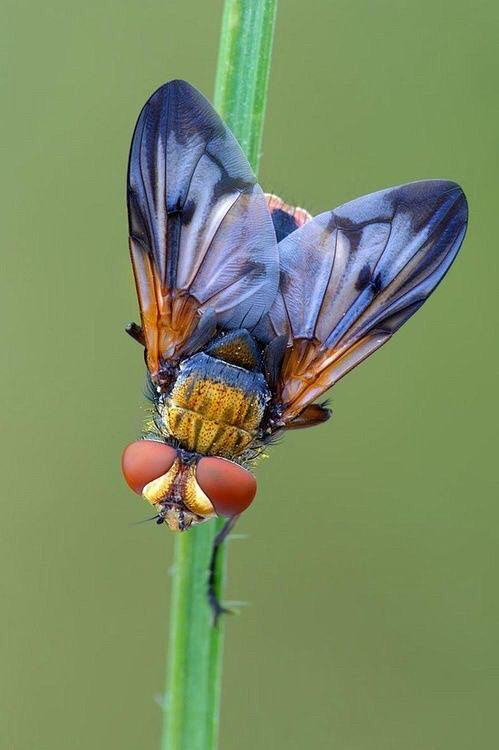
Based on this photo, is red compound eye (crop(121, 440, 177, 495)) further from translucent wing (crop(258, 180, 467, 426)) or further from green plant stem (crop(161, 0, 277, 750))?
translucent wing (crop(258, 180, 467, 426))

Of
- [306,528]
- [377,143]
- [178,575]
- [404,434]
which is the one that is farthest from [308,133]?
[178,575]

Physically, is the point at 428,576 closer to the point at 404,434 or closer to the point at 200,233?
the point at 404,434

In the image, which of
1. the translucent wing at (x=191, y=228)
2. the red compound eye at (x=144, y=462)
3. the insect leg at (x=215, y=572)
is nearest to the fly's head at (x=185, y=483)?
the red compound eye at (x=144, y=462)

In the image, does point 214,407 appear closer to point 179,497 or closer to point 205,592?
point 179,497

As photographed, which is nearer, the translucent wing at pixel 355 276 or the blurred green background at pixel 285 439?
the translucent wing at pixel 355 276

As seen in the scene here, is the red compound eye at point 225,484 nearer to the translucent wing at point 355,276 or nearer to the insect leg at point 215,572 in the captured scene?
the insect leg at point 215,572

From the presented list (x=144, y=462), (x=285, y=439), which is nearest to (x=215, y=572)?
(x=144, y=462)
